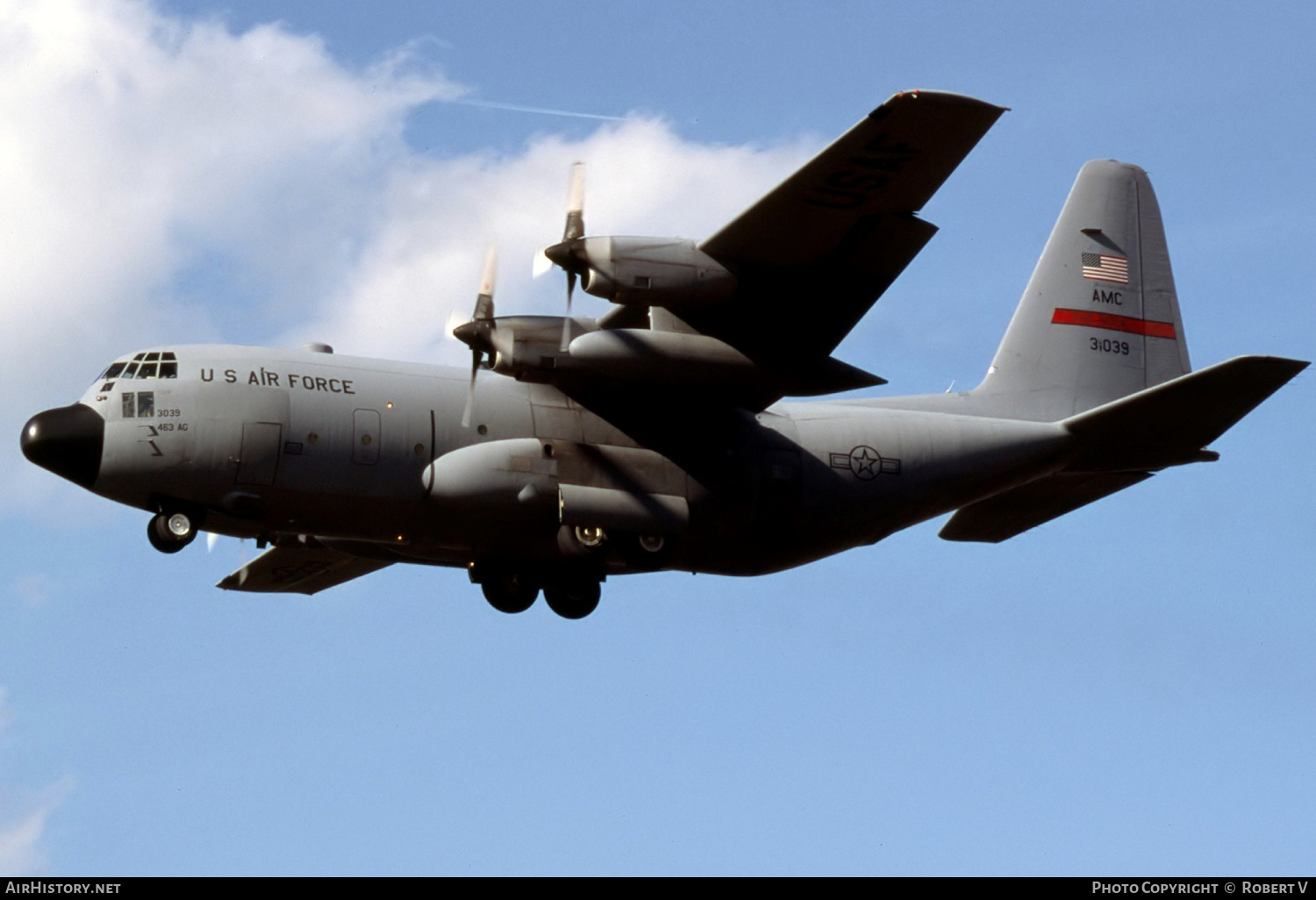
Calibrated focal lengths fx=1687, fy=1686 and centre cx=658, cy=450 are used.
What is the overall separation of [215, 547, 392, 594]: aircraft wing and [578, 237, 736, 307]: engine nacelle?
667 cm

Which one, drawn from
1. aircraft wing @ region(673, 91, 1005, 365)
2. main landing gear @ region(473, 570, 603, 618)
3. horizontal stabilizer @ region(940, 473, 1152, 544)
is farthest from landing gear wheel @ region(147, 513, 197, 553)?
horizontal stabilizer @ region(940, 473, 1152, 544)

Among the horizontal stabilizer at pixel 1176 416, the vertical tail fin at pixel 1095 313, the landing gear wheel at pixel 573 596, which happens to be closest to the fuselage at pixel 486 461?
the horizontal stabilizer at pixel 1176 416

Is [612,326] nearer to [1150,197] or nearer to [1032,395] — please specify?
[1032,395]

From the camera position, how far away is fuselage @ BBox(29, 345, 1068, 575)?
18.1m

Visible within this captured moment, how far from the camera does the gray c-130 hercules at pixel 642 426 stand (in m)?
18.0

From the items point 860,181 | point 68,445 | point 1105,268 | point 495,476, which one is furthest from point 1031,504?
point 68,445

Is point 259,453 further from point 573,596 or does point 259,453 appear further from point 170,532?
point 573,596

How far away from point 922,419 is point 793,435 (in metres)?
1.86

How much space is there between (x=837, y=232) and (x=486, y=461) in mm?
4605

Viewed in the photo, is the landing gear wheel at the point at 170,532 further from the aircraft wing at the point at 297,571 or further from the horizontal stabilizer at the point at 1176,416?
the horizontal stabilizer at the point at 1176,416

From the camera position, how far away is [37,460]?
58.8 ft

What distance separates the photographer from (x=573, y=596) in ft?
66.8
